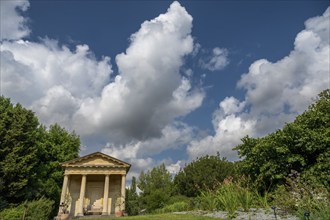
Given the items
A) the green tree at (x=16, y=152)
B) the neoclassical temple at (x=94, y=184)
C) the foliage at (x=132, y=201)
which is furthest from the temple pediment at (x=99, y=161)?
the foliage at (x=132, y=201)

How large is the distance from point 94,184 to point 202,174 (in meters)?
17.0

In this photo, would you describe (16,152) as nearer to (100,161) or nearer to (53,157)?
(53,157)

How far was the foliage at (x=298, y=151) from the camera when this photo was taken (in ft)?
58.4

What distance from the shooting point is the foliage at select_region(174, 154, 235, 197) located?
4262 cm

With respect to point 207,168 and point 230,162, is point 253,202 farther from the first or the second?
point 230,162

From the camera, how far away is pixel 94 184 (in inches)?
1419

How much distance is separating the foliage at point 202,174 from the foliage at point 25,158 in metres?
19.2

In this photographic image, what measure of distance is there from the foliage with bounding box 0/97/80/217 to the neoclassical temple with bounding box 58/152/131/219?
8.49 feet

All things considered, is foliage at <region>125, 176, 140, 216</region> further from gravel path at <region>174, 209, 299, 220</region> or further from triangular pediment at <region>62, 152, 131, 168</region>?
gravel path at <region>174, 209, 299, 220</region>

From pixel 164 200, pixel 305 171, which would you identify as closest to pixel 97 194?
pixel 164 200

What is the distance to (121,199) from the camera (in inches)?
1242

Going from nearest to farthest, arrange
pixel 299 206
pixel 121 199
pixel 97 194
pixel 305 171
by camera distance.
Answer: pixel 299 206 < pixel 305 171 < pixel 121 199 < pixel 97 194

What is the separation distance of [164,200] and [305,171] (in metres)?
23.7

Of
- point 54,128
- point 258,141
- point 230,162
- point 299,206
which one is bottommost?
point 299,206
